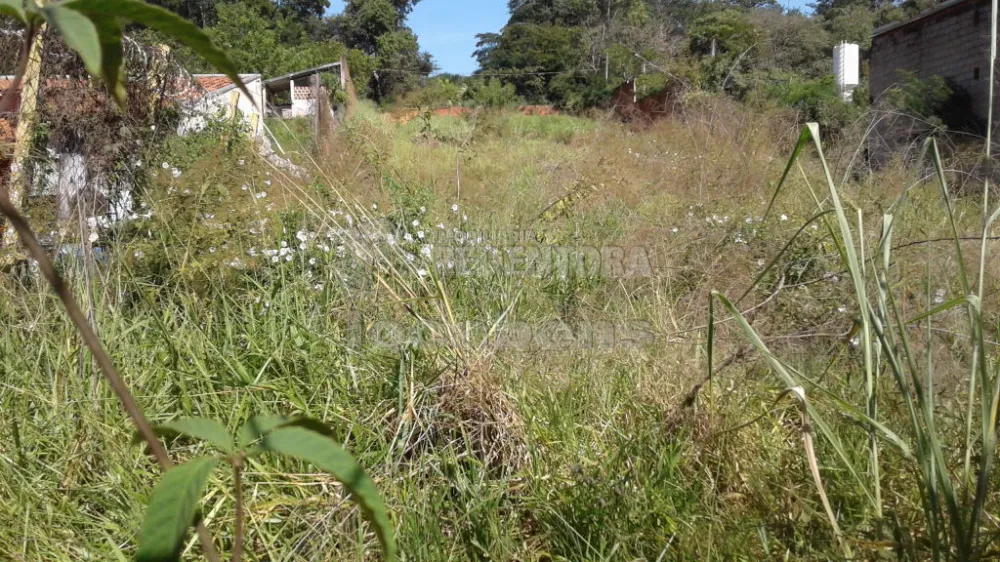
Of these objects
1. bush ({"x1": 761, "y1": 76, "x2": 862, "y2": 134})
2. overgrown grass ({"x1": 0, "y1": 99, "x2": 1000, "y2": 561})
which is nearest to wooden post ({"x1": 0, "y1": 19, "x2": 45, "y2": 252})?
overgrown grass ({"x1": 0, "y1": 99, "x2": 1000, "y2": 561})

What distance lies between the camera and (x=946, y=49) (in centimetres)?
1225

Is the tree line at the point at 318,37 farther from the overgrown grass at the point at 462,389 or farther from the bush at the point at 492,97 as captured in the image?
the overgrown grass at the point at 462,389

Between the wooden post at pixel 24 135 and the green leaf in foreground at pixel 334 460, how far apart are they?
119 inches

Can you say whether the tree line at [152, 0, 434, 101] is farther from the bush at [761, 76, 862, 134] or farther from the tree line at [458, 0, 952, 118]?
the bush at [761, 76, 862, 134]

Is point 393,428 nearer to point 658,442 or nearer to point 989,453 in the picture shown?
point 658,442

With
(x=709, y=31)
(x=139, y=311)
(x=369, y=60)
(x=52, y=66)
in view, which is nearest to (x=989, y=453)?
(x=139, y=311)

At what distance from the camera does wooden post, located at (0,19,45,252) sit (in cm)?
321

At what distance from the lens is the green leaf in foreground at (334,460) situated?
556 mm

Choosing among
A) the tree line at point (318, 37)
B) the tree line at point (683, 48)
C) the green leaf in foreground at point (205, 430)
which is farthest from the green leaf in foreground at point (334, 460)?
the tree line at point (318, 37)

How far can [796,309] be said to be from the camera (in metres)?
3.14

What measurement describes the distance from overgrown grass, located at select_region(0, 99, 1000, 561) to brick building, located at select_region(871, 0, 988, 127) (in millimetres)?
8727

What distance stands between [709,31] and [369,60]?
1780 centimetres

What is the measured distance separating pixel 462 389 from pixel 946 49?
1279 cm

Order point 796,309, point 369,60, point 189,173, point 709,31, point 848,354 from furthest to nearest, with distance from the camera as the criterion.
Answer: point 369,60
point 709,31
point 189,173
point 796,309
point 848,354
